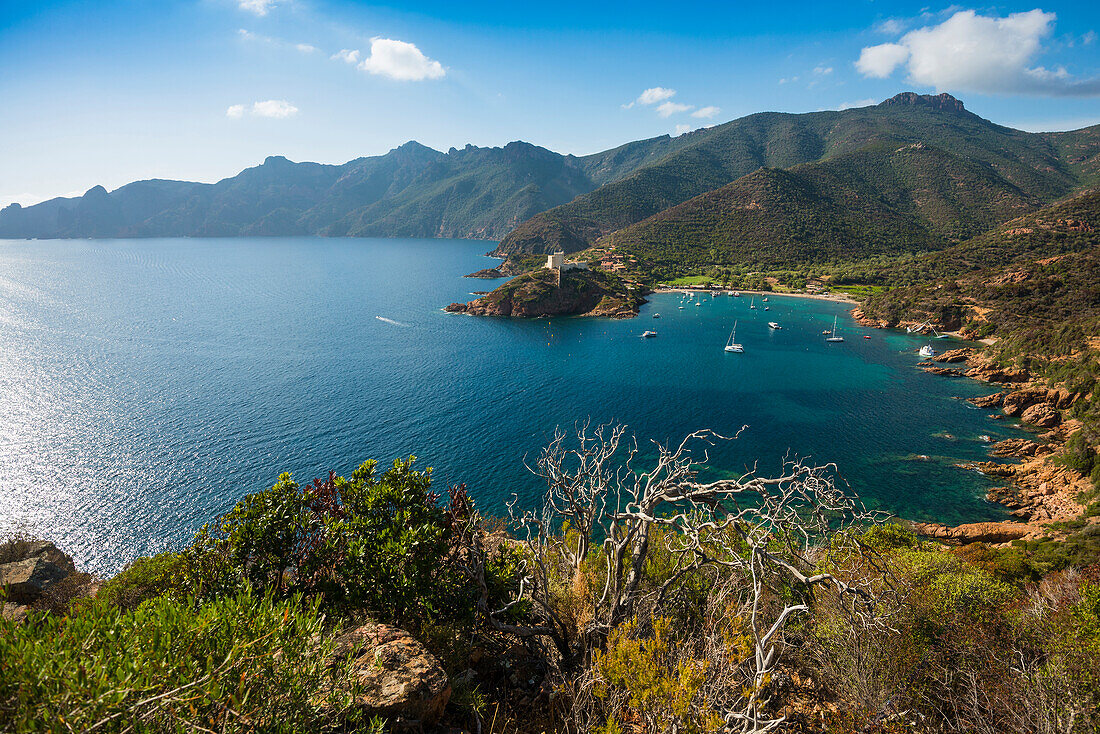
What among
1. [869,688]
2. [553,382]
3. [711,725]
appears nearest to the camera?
[711,725]

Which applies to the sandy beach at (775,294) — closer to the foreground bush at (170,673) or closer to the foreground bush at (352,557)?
the foreground bush at (352,557)

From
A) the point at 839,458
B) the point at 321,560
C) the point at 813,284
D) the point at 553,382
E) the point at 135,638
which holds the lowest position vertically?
the point at 839,458

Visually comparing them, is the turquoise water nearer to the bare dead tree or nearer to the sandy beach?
the sandy beach

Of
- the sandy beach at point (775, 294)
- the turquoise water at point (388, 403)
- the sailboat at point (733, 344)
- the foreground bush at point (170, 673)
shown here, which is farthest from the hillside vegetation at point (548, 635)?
the sandy beach at point (775, 294)

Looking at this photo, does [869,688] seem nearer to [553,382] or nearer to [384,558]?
[384,558]

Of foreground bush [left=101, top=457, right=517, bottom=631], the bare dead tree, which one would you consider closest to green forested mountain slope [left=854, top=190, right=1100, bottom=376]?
the bare dead tree

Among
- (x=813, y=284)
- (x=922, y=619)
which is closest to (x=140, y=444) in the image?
(x=922, y=619)
